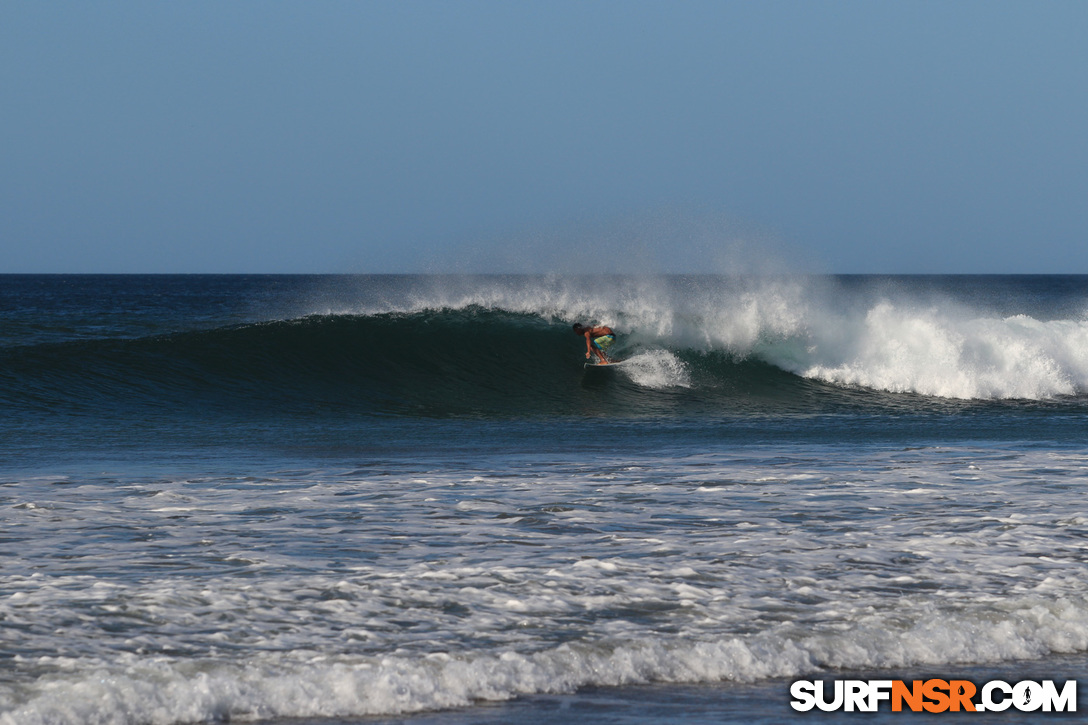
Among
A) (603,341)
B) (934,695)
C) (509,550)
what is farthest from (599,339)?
(934,695)

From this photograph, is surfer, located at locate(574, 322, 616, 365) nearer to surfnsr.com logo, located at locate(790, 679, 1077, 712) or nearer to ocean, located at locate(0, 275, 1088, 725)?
ocean, located at locate(0, 275, 1088, 725)

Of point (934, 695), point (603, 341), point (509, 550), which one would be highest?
point (603, 341)

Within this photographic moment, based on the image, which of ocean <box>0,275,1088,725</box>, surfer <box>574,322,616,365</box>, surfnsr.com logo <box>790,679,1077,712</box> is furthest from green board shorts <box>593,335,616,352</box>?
surfnsr.com logo <box>790,679,1077,712</box>

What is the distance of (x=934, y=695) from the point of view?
4.11m

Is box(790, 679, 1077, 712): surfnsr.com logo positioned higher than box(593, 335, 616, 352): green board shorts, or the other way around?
box(593, 335, 616, 352): green board shorts

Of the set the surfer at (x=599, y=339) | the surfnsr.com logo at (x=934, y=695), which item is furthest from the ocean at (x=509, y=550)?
the surfer at (x=599, y=339)

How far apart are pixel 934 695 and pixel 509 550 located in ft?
8.43

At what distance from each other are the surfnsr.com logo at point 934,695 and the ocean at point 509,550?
0.08m

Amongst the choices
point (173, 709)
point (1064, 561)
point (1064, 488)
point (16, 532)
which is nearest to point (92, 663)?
point (173, 709)

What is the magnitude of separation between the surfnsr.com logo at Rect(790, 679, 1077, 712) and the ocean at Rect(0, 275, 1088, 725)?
79 mm

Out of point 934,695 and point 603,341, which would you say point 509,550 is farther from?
point 603,341

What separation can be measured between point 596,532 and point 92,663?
10.4ft

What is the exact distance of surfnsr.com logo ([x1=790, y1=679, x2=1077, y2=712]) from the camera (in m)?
3.98

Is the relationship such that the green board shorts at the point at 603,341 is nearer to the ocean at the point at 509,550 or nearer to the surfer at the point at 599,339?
the surfer at the point at 599,339
